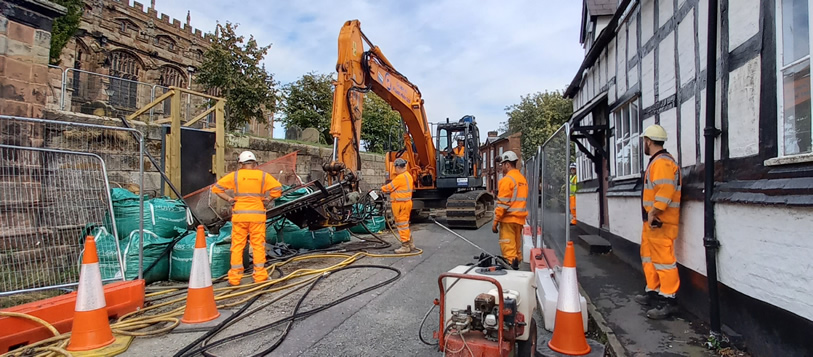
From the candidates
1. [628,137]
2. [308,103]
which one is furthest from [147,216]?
[308,103]

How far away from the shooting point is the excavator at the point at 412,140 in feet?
25.9

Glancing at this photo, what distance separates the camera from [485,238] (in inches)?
376

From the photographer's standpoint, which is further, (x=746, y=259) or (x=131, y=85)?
(x=131, y=85)

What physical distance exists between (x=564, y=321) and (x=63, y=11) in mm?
6922

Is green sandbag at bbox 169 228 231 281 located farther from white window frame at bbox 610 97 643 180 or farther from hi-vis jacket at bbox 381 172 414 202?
white window frame at bbox 610 97 643 180

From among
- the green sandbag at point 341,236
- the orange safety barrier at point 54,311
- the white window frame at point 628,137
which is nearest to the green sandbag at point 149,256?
the orange safety barrier at point 54,311

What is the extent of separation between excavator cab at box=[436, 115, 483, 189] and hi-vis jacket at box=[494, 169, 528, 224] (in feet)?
21.3

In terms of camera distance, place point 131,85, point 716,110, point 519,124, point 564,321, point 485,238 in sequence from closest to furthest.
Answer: point 564,321, point 716,110, point 485,238, point 131,85, point 519,124

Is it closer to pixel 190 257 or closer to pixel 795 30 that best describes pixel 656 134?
pixel 795 30

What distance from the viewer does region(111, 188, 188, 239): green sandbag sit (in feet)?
17.9

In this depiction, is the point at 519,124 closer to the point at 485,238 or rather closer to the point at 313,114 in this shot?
the point at 313,114

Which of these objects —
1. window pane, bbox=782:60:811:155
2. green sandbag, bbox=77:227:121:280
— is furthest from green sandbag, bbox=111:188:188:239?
window pane, bbox=782:60:811:155

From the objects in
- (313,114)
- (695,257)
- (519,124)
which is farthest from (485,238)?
(519,124)

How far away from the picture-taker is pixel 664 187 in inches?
154
